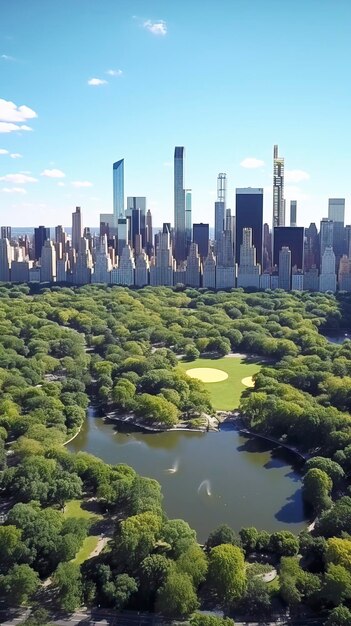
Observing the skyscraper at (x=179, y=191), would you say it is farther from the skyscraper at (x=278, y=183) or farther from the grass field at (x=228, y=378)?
the grass field at (x=228, y=378)

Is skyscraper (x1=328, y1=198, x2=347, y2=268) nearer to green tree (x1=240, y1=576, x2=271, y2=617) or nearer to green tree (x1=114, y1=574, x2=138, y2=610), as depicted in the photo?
green tree (x1=240, y1=576, x2=271, y2=617)

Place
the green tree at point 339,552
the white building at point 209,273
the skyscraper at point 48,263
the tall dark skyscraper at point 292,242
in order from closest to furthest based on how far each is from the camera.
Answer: the green tree at point 339,552 → the white building at point 209,273 → the skyscraper at point 48,263 → the tall dark skyscraper at point 292,242

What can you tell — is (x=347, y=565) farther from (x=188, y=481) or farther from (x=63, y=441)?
(x=63, y=441)

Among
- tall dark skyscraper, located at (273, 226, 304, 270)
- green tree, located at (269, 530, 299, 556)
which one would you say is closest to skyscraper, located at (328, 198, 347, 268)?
tall dark skyscraper, located at (273, 226, 304, 270)

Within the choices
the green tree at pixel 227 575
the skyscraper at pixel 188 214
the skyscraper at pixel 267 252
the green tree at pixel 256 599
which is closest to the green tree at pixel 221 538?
the green tree at pixel 227 575

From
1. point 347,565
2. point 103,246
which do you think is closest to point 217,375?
point 347,565
